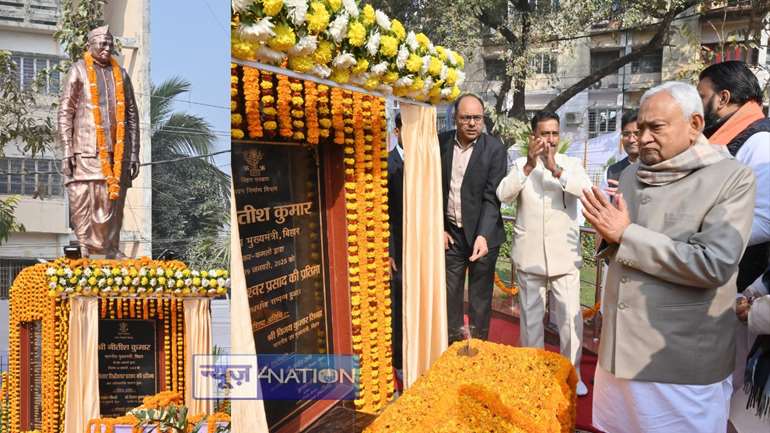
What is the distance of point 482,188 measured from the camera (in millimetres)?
3992

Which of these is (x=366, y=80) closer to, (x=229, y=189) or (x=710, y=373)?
(x=229, y=189)

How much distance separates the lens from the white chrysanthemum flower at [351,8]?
8.79ft

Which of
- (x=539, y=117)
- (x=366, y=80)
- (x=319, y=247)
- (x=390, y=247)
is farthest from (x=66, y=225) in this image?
(x=539, y=117)

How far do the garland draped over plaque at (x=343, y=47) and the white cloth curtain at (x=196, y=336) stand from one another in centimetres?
114

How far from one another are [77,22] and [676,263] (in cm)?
259

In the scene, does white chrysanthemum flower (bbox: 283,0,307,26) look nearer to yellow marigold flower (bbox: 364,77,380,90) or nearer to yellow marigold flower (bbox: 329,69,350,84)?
yellow marigold flower (bbox: 329,69,350,84)

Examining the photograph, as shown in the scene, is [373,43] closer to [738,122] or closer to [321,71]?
[321,71]

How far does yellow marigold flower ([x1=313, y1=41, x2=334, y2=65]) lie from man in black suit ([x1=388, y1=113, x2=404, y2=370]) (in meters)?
1.18

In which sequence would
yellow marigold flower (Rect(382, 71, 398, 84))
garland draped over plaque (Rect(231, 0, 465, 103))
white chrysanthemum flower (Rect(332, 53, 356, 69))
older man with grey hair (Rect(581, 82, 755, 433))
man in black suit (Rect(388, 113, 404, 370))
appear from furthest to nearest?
man in black suit (Rect(388, 113, 404, 370)) < yellow marigold flower (Rect(382, 71, 398, 84)) < white chrysanthemum flower (Rect(332, 53, 356, 69)) < garland draped over plaque (Rect(231, 0, 465, 103)) < older man with grey hair (Rect(581, 82, 755, 433))

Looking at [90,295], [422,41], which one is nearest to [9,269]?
[90,295]

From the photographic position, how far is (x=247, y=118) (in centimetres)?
253

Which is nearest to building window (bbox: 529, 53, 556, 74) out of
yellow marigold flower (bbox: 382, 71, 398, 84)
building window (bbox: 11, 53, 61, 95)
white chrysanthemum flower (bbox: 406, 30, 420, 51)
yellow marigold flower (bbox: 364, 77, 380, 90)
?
white chrysanthemum flower (bbox: 406, 30, 420, 51)

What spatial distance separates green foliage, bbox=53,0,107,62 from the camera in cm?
249

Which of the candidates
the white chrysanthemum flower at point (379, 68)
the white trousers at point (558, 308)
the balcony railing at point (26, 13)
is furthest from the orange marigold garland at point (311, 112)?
the white trousers at point (558, 308)
